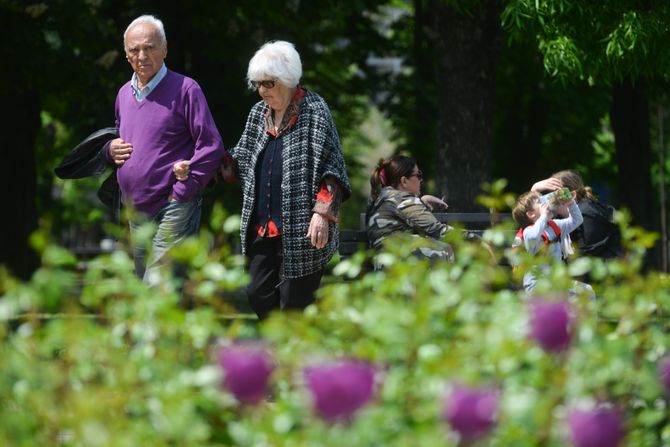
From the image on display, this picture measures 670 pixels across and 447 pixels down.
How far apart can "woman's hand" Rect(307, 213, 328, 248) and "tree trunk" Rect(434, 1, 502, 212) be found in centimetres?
696

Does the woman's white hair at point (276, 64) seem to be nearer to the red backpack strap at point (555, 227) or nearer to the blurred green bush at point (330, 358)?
the red backpack strap at point (555, 227)

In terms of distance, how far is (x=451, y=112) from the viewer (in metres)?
13.8

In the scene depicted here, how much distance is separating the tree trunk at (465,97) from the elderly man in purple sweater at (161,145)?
6.96 meters

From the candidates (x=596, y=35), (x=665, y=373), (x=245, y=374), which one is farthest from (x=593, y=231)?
(x=245, y=374)

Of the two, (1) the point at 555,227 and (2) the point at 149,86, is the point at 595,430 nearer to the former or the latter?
(2) the point at 149,86

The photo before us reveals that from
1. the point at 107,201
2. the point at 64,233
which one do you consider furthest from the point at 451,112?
the point at 64,233

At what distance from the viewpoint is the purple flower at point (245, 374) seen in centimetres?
275

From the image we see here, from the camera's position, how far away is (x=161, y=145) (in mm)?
6672

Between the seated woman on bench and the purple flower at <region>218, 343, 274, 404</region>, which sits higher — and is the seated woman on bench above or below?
above

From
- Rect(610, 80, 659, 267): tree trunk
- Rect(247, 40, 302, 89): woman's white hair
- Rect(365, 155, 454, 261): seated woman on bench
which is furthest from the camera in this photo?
Rect(610, 80, 659, 267): tree trunk

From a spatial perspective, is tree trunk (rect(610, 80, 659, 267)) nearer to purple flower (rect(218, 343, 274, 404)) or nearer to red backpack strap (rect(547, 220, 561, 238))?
red backpack strap (rect(547, 220, 561, 238))

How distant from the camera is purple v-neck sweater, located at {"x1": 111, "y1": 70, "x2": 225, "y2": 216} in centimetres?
662

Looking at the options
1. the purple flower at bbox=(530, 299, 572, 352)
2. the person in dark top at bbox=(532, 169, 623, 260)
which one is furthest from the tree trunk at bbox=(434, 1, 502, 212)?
the purple flower at bbox=(530, 299, 572, 352)

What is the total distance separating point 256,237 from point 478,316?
10.1ft
